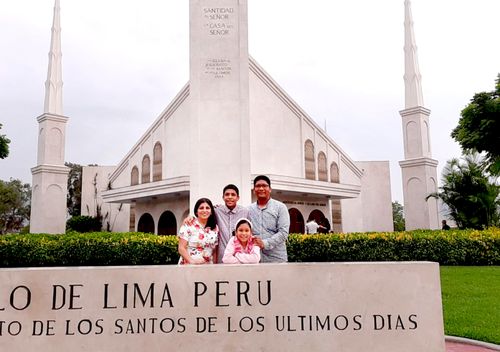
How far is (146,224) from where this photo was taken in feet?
82.7

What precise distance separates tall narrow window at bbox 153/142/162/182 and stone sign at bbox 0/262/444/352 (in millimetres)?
18979

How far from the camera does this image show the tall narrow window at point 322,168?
78.9 ft

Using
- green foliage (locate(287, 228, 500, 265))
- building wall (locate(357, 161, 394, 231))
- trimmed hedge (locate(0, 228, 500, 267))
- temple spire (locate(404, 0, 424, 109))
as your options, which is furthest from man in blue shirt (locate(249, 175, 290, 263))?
building wall (locate(357, 161, 394, 231))

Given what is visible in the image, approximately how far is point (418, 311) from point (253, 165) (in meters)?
17.3

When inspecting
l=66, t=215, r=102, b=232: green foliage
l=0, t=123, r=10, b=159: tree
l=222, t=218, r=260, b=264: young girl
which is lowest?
l=222, t=218, r=260, b=264: young girl

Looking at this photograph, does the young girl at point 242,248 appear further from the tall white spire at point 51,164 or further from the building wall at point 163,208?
the tall white spire at point 51,164

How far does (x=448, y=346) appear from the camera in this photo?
5344mm

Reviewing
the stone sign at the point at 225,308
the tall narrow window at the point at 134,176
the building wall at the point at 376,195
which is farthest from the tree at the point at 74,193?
the stone sign at the point at 225,308

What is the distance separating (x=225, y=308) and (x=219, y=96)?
940cm

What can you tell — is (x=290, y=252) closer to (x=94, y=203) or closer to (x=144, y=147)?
(x=144, y=147)

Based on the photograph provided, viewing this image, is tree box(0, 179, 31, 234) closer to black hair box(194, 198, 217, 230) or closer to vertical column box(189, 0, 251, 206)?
vertical column box(189, 0, 251, 206)

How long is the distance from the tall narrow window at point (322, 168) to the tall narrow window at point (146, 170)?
31.2ft

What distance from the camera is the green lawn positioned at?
19.5 feet

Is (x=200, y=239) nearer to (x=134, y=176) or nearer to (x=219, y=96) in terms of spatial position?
(x=219, y=96)
